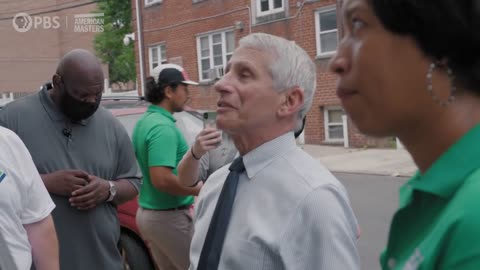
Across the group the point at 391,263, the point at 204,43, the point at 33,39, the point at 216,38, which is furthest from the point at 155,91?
the point at 33,39

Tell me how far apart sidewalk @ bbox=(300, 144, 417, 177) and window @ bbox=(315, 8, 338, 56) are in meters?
3.05

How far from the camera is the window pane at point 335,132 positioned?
19406mm

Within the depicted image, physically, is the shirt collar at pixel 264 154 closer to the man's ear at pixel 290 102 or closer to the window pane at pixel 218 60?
the man's ear at pixel 290 102

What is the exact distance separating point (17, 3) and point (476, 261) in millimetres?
55655

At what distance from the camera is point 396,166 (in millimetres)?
13867

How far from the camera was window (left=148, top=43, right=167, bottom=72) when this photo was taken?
85.0 ft

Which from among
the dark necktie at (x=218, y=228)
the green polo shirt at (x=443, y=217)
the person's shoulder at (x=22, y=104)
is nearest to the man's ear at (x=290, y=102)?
the dark necktie at (x=218, y=228)

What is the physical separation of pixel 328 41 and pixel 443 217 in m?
18.6

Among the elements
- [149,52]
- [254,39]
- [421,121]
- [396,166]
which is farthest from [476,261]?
[149,52]

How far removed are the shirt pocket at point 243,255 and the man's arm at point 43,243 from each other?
855mm

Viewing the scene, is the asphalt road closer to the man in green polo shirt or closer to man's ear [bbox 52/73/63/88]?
the man in green polo shirt

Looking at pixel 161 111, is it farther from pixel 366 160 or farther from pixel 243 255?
pixel 366 160

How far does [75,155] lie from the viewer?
3.30 meters

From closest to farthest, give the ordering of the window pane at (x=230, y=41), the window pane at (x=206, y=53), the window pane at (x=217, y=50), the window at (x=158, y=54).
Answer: the window pane at (x=230, y=41)
the window pane at (x=217, y=50)
the window pane at (x=206, y=53)
the window at (x=158, y=54)
